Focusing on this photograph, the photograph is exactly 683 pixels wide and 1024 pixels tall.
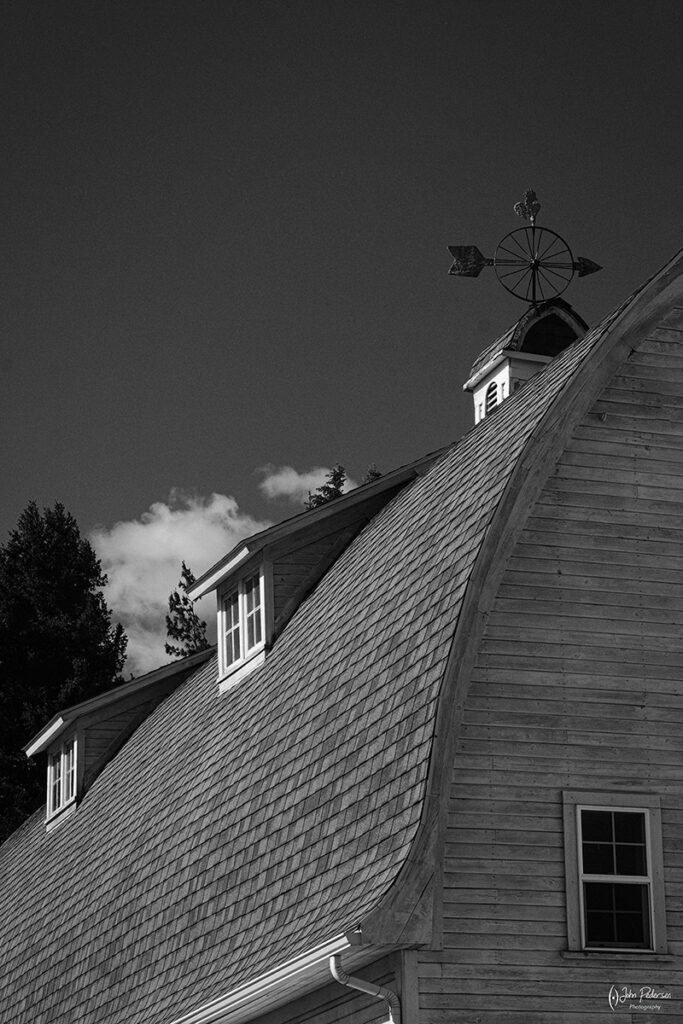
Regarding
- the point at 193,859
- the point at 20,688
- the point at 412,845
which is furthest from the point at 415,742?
the point at 20,688

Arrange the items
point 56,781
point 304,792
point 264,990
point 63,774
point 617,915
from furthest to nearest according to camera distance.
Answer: point 56,781, point 63,774, point 304,792, point 264,990, point 617,915

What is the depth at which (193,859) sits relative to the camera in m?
19.9

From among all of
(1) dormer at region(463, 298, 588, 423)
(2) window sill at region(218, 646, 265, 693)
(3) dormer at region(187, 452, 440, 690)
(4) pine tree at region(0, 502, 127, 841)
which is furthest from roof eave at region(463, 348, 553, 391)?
(4) pine tree at region(0, 502, 127, 841)

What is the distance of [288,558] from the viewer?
21.9 meters

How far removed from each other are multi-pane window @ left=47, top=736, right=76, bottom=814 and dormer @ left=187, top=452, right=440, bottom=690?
6.98m

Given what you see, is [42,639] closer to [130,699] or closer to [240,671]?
[130,699]

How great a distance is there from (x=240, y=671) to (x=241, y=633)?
522 mm

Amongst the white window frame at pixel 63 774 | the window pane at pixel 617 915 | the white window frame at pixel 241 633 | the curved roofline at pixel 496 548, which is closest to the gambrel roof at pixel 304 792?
the curved roofline at pixel 496 548

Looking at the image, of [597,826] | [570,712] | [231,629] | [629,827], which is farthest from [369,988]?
[231,629]

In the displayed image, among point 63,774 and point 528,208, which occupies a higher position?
point 528,208

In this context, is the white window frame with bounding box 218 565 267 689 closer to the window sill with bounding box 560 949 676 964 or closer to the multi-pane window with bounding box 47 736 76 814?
the multi-pane window with bounding box 47 736 76 814

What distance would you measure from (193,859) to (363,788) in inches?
190

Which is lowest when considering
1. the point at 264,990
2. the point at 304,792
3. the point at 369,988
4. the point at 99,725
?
the point at 264,990

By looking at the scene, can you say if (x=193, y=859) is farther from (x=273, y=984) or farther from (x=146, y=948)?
(x=273, y=984)
